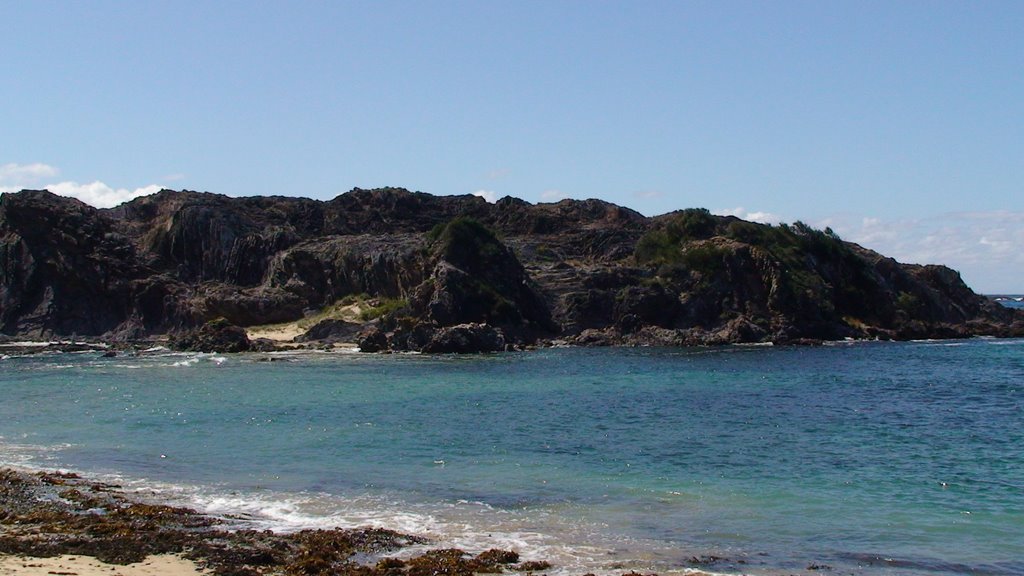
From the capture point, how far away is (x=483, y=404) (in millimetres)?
38094

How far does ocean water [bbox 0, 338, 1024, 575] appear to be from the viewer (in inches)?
679

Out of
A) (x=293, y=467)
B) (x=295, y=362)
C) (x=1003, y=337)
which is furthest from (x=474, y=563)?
(x=1003, y=337)

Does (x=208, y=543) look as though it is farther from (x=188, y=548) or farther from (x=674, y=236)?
(x=674, y=236)

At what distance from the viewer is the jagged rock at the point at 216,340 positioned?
2808 inches

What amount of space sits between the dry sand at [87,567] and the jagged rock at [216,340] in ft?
189

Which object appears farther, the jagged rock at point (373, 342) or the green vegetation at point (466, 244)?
the green vegetation at point (466, 244)

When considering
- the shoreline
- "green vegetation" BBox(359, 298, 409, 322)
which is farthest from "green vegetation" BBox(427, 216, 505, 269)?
the shoreline

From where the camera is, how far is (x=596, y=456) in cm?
2580

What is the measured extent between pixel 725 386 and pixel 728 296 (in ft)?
124

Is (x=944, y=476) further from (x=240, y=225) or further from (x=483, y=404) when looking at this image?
(x=240, y=225)

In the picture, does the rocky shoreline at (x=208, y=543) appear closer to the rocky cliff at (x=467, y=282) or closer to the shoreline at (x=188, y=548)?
the shoreline at (x=188, y=548)

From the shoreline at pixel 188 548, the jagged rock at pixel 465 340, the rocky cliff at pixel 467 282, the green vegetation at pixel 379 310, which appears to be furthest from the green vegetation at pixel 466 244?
the shoreline at pixel 188 548

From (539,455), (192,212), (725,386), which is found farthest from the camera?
(192,212)

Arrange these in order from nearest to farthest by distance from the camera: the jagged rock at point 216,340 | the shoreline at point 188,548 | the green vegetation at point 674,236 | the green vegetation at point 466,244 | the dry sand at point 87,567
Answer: the dry sand at point 87,567 < the shoreline at point 188,548 < the jagged rock at point 216,340 < the green vegetation at point 466,244 < the green vegetation at point 674,236
